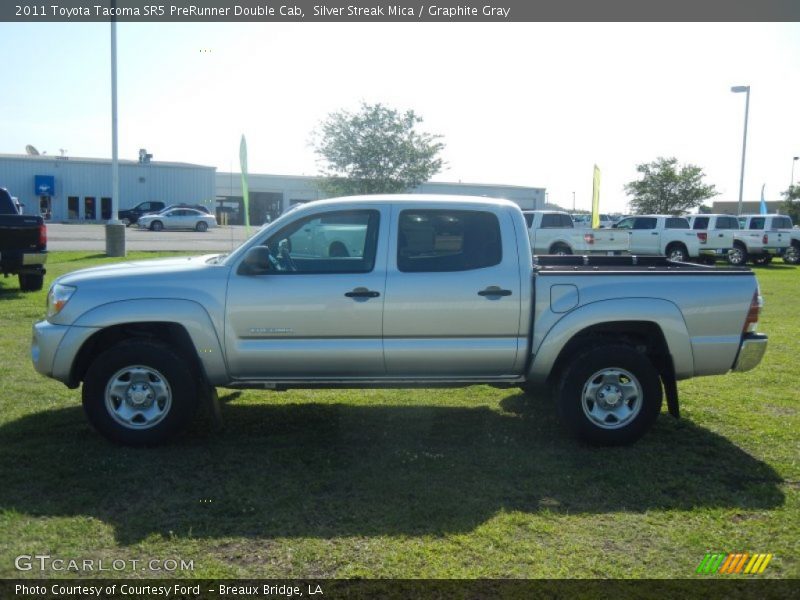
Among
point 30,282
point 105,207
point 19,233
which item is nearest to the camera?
point 19,233

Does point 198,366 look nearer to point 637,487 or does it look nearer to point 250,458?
point 250,458

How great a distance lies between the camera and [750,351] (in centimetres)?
556

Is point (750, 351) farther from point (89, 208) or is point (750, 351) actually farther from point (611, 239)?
Result: point (89, 208)

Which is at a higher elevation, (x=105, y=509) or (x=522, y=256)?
(x=522, y=256)

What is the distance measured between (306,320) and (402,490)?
146 cm

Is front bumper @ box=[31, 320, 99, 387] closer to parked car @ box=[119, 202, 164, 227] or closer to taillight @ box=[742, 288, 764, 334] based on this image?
taillight @ box=[742, 288, 764, 334]

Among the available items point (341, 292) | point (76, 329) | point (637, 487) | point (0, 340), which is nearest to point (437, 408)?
point (341, 292)

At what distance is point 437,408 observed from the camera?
266 inches

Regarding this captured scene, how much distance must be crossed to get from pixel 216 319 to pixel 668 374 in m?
3.48

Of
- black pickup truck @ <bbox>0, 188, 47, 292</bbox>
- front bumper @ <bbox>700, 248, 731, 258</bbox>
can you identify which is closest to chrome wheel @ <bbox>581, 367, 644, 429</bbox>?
black pickup truck @ <bbox>0, 188, 47, 292</bbox>
